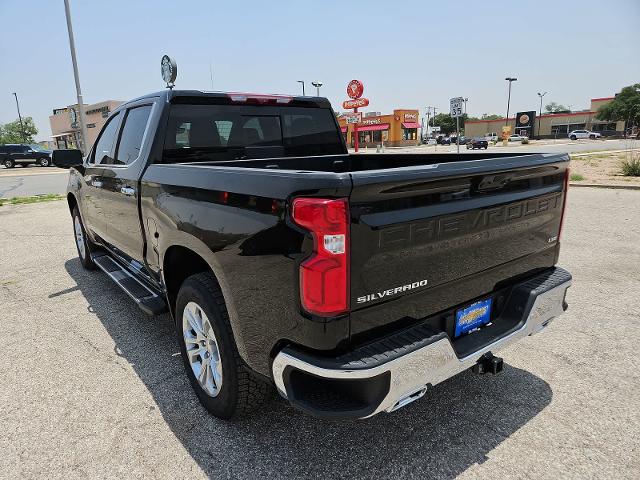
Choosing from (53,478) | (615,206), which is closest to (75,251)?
(53,478)

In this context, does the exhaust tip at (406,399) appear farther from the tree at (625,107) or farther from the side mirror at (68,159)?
the tree at (625,107)

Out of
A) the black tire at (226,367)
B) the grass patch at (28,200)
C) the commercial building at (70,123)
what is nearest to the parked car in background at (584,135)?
the commercial building at (70,123)

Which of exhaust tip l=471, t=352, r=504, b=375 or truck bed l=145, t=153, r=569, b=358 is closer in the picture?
truck bed l=145, t=153, r=569, b=358

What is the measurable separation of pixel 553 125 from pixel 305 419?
10081cm

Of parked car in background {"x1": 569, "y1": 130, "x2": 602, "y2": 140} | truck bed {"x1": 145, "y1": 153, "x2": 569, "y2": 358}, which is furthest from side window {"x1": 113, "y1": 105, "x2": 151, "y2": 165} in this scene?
parked car in background {"x1": 569, "y1": 130, "x2": 602, "y2": 140}

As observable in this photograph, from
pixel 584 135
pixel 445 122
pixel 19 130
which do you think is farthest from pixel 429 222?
pixel 445 122

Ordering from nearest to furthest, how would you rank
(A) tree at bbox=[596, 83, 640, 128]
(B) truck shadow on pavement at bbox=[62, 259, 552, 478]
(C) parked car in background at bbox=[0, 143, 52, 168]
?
(B) truck shadow on pavement at bbox=[62, 259, 552, 478] < (C) parked car in background at bbox=[0, 143, 52, 168] < (A) tree at bbox=[596, 83, 640, 128]

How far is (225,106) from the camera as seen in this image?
12.2 ft

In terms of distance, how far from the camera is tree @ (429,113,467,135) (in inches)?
4383

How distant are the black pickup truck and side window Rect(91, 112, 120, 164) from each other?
1076 millimetres

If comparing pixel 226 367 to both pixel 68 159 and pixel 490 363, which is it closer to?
pixel 490 363

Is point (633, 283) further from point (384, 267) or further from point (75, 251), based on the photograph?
point (75, 251)

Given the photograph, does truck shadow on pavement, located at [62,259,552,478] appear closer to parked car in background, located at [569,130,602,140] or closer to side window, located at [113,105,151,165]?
side window, located at [113,105,151,165]

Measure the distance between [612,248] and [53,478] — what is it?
6.78 metres
